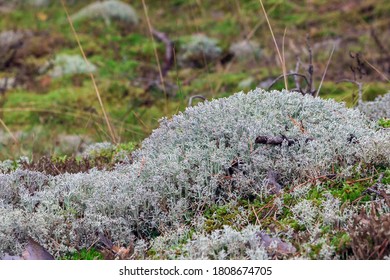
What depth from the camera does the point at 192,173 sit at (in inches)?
141

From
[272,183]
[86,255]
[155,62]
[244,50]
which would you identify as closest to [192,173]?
[272,183]

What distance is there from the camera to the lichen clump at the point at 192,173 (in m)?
3.38

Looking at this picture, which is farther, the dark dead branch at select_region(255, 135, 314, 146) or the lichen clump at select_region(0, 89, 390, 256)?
the dark dead branch at select_region(255, 135, 314, 146)

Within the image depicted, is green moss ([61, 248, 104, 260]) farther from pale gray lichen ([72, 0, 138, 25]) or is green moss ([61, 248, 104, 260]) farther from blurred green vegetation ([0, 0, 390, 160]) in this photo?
pale gray lichen ([72, 0, 138, 25])

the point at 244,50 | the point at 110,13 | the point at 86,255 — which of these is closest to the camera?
the point at 86,255

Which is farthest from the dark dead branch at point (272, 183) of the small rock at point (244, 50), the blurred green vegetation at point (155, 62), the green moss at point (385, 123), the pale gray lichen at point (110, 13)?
the pale gray lichen at point (110, 13)

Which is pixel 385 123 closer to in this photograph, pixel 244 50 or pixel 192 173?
pixel 192 173

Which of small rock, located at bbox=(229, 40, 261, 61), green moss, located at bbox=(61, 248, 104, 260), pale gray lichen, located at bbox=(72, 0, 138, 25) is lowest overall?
small rock, located at bbox=(229, 40, 261, 61)

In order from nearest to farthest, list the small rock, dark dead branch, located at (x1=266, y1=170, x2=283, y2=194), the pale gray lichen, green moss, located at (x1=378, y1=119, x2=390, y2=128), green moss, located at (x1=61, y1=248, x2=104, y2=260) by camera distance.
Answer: green moss, located at (x1=61, y1=248, x2=104, y2=260) < dark dead branch, located at (x1=266, y1=170, x2=283, y2=194) < green moss, located at (x1=378, y1=119, x2=390, y2=128) < the small rock < the pale gray lichen

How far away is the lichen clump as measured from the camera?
11.1 ft

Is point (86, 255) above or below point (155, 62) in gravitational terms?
above

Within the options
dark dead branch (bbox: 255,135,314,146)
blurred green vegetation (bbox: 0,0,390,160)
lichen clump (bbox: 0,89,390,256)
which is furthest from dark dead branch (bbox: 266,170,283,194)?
blurred green vegetation (bbox: 0,0,390,160)

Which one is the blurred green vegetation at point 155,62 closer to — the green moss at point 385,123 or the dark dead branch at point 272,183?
the green moss at point 385,123
